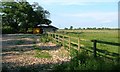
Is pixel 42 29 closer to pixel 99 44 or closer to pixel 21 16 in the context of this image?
pixel 21 16

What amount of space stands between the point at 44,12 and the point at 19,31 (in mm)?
16442

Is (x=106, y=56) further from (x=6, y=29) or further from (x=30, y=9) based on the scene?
(x=30, y=9)

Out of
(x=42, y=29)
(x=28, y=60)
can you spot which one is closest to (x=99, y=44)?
(x=28, y=60)

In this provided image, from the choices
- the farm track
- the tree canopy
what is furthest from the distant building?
the farm track

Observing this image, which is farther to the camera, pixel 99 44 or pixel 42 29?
pixel 42 29

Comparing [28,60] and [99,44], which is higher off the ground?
[28,60]

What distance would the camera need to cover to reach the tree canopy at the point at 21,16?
279 ft

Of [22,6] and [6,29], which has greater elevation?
[22,6]

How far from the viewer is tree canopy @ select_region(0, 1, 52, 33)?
3344 inches

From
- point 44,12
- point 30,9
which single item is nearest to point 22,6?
point 30,9

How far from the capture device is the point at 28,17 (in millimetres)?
87188

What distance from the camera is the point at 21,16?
86875mm

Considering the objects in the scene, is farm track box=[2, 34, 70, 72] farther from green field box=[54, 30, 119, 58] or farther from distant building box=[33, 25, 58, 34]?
distant building box=[33, 25, 58, 34]

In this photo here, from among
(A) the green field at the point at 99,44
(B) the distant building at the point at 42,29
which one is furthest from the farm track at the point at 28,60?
(B) the distant building at the point at 42,29
